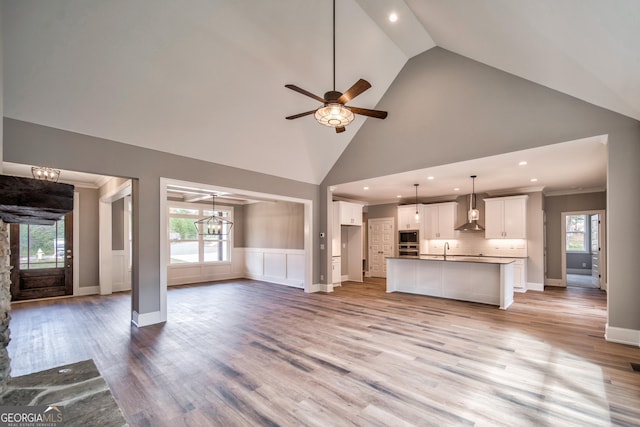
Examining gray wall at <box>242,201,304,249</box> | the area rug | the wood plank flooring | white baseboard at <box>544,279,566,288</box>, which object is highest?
gray wall at <box>242,201,304,249</box>

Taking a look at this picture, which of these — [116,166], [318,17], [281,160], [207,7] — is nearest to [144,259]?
[116,166]

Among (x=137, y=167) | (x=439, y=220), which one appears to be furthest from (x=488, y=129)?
(x=137, y=167)

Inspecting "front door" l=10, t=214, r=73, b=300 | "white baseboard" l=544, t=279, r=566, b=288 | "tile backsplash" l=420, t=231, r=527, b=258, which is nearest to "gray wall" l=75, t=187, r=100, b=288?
"front door" l=10, t=214, r=73, b=300

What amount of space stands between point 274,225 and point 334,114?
5920 millimetres

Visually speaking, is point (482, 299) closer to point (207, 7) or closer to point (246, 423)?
point (246, 423)

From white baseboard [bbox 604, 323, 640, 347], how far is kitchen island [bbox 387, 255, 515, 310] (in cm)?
170

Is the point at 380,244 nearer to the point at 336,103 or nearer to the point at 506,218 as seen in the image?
the point at 506,218

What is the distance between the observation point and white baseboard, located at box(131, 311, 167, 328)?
4458 millimetres

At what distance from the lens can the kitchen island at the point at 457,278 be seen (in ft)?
18.9

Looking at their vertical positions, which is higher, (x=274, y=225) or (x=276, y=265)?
(x=274, y=225)

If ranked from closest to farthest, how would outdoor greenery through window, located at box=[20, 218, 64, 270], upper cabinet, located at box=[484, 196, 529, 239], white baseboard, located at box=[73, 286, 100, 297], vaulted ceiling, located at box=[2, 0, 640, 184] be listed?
vaulted ceiling, located at box=[2, 0, 640, 184] → outdoor greenery through window, located at box=[20, 218, 64, 270] → white baseboard, located at box=[73, 286, 100, 297] → upper cabinet, located at box=[484, 196, 529, 239]

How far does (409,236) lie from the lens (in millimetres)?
9297

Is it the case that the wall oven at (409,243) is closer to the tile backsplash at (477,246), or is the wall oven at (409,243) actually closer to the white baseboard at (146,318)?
the tile backsplash at (477,246)

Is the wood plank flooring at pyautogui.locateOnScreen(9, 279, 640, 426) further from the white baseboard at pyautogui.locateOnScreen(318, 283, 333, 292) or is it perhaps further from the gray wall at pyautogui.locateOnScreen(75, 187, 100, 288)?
the white baseboard at pyautogui.locateOnScreen(318, 283, 333, 292)
